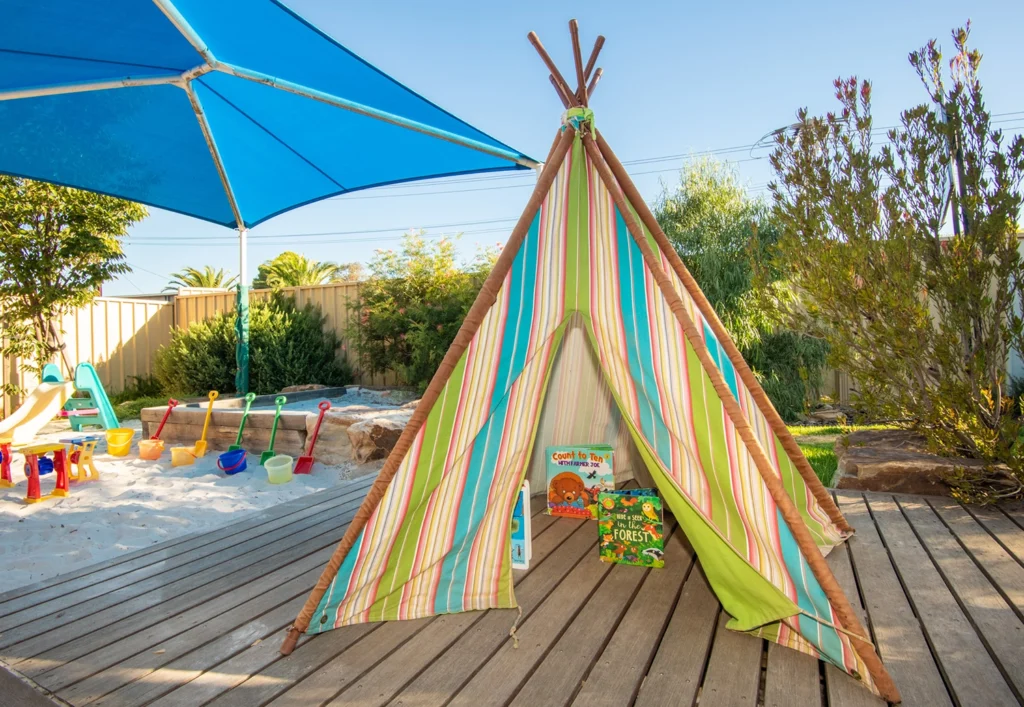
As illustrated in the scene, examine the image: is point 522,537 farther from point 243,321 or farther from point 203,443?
point 243,321

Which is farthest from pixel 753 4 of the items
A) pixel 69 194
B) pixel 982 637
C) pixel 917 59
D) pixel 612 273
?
pixel 69 194

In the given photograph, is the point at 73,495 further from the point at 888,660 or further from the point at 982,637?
the point at 982,637

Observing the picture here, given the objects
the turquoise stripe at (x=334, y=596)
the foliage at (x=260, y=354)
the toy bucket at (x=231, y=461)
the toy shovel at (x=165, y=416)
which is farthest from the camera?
the foliage at (x=260, y=354)

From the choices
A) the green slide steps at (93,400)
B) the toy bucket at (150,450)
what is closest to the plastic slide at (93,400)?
the green slide steps at (93,400)

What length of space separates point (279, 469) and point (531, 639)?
2770mm

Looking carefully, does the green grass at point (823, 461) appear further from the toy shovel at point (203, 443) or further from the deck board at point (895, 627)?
the toy shovel at point (203, 443)

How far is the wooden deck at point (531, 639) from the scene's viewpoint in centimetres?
153

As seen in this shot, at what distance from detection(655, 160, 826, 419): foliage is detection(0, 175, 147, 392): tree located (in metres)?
6.98

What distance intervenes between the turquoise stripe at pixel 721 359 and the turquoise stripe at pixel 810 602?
48 centimetres

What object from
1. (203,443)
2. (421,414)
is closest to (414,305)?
(203,443)

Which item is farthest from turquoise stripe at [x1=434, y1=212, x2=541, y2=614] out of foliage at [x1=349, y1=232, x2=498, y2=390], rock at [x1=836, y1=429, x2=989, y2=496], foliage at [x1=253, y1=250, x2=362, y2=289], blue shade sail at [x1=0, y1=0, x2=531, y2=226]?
foliage at [x1=253, y1=250, x2=362, y2=289]

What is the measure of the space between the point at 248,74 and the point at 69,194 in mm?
6063

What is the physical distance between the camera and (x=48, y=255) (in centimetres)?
696

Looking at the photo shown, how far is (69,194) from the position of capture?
6.98m
